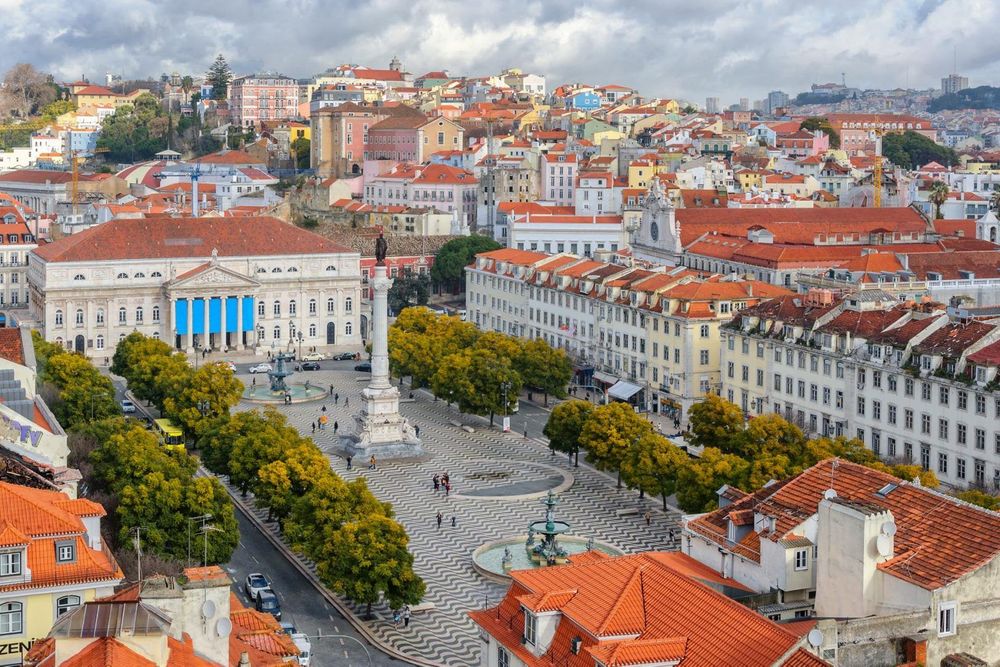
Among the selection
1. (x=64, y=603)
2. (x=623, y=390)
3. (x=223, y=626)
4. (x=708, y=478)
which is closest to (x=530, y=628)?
(x=223, y=626)

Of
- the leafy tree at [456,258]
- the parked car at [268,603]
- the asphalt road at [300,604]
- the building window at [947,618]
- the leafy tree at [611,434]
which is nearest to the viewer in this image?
the building window at [947,618]

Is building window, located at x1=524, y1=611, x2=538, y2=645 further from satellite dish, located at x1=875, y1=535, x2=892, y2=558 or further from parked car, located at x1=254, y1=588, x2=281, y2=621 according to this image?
parked car, located at x1=254, y1=588, x2=281, y2=621

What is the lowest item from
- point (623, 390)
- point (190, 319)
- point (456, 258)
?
point (623, 390)

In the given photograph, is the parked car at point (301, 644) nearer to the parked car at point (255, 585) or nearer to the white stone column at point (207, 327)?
the parked car at point (255, 585)

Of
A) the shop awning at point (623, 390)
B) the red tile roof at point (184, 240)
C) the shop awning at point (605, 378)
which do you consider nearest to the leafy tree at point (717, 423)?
the shop awning at point (623, 390)

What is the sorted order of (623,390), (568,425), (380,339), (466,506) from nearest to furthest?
(466,506), (568,425), (380,339), (623,390)

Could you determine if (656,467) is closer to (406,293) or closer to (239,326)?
(239,326)

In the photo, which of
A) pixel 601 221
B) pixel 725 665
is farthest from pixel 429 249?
pixel 725 665

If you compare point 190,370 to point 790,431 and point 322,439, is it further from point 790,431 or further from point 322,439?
point 790,431
